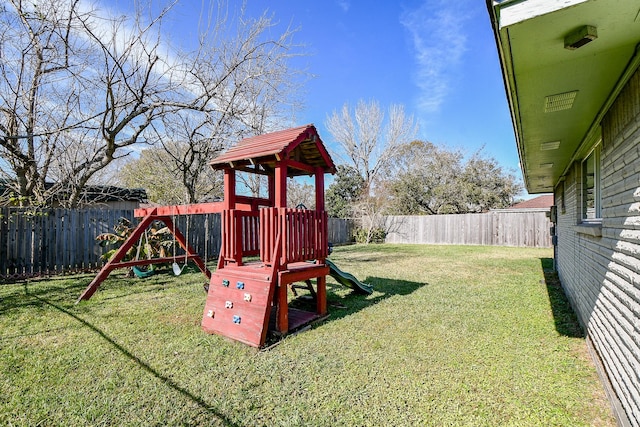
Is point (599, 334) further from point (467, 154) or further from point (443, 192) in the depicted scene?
point (467, 154)

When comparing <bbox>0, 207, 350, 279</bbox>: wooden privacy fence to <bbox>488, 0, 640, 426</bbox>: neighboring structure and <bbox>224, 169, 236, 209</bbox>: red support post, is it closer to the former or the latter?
<bbox>224, 169, 236, 209</bbox>: red support post

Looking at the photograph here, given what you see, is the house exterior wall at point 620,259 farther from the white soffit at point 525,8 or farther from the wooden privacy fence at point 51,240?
the wooden privacy fence at point 51,240

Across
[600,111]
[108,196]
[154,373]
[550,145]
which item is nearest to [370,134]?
[108,196]

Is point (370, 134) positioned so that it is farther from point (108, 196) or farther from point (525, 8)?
point (525, 8)

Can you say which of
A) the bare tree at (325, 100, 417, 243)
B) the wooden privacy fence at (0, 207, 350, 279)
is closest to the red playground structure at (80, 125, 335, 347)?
the wooden privacy fence at (0, 207, 350, 279)

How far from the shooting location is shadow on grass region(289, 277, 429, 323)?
15.8 feet

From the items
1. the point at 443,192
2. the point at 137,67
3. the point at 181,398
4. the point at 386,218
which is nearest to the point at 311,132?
the point at 181,398

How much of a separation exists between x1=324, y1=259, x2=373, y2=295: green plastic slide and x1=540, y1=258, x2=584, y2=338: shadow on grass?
2627 millimetres

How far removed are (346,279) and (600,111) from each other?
3.72m

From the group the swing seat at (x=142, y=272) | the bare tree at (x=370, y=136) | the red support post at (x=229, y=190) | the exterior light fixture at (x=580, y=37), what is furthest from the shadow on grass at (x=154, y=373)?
the bare tree at (x=370, y=136)

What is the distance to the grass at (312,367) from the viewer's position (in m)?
2.21

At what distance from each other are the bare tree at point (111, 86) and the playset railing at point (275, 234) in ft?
10.8

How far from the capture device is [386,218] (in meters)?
18.7

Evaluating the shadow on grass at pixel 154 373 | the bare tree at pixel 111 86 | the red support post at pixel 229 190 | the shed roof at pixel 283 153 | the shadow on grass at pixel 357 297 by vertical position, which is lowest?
the shadow on grass at pixel 357 297
